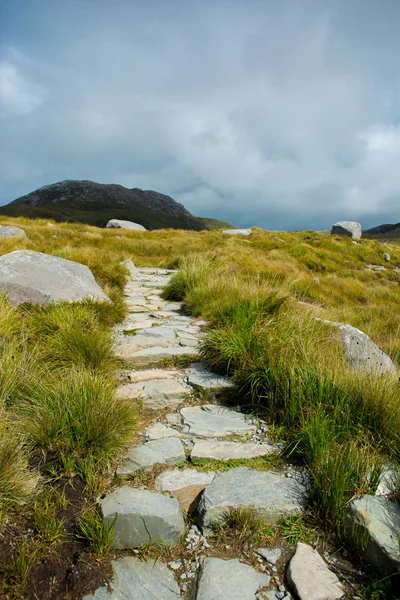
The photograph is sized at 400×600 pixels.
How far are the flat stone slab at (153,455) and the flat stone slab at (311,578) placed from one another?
965 millimetres

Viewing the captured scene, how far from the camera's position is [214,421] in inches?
118

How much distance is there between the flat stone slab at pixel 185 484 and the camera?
219cm

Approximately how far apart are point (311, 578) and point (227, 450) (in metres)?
1.02

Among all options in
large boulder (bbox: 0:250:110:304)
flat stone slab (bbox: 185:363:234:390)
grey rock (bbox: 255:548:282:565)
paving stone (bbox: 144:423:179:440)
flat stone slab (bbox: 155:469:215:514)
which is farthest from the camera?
large boulder (bbox: 0:250:110:304)

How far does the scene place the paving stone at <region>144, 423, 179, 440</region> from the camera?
2.71 metres

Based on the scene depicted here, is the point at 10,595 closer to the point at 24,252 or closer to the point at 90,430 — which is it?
the point at 90,430

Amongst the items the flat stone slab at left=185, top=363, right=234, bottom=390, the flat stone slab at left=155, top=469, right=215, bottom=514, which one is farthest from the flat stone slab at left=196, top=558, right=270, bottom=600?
the flat stone slab at left=185, top=363, right=234, bottom=390

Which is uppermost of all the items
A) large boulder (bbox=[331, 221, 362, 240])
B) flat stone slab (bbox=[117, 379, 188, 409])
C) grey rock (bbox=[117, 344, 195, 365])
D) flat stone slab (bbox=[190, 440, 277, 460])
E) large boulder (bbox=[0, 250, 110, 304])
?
large boulder (bbox=[331, 221, 362, 240])

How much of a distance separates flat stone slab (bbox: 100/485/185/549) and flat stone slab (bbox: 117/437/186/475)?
288 millimetres

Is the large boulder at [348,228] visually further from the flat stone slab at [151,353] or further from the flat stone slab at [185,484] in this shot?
the flat stone slab at [185,484]

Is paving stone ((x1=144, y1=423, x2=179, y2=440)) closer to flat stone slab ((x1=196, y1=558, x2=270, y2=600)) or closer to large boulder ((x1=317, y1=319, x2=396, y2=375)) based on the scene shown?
flat stone slab ((x1=196, y1=558, x2=270, y2=600))

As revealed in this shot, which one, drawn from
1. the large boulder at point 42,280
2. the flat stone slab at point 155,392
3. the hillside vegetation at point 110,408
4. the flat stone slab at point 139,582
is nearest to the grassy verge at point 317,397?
the hillside vegetation at point 110,408

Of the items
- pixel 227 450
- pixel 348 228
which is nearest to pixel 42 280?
pixel 227 450

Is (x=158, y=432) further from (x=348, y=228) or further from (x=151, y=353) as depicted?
(x=348, y=228)
